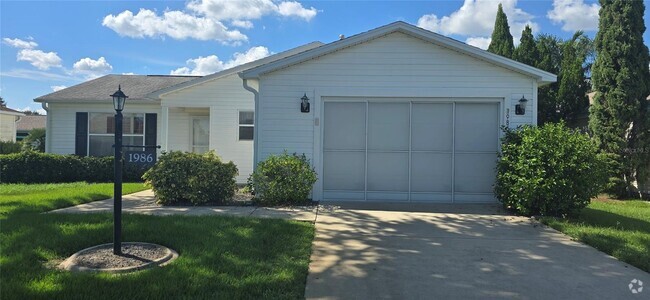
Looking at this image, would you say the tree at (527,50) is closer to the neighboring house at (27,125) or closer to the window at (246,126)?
the window at (246,126)

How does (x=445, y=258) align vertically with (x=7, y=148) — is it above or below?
below

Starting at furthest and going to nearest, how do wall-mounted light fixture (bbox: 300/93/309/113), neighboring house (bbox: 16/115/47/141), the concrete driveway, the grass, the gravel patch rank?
neighboring house (bbox: 16/115/47/141) < wall-mounted light fixture (bbox: 300/93/309/113) < the grass < the gravel patch < the concrete driveway

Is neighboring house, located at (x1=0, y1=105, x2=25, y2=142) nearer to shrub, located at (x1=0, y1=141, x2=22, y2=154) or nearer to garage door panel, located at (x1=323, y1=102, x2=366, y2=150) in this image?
shrub, located at (x1=0, y1=141, x2=22, y2=154)

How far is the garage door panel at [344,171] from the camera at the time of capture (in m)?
9.64

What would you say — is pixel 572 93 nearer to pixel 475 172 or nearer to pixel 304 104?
pixel 475 172

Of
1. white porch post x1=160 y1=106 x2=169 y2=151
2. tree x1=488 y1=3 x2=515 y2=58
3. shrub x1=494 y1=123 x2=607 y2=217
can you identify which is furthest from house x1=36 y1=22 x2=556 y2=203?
tree x1=488 y1=3 x2=515 y2=58

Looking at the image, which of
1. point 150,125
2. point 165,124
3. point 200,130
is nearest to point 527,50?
point 200,130

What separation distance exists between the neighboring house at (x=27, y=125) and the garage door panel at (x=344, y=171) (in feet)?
113

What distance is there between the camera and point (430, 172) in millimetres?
9562

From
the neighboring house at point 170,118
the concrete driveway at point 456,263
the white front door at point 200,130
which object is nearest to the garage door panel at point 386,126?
the concrete driveway at point 456,263

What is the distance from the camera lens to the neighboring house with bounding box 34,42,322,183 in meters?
13.3

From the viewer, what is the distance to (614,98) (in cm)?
1275

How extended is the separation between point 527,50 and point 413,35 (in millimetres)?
10357

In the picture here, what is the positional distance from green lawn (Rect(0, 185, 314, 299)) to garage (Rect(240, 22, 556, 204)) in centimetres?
301
